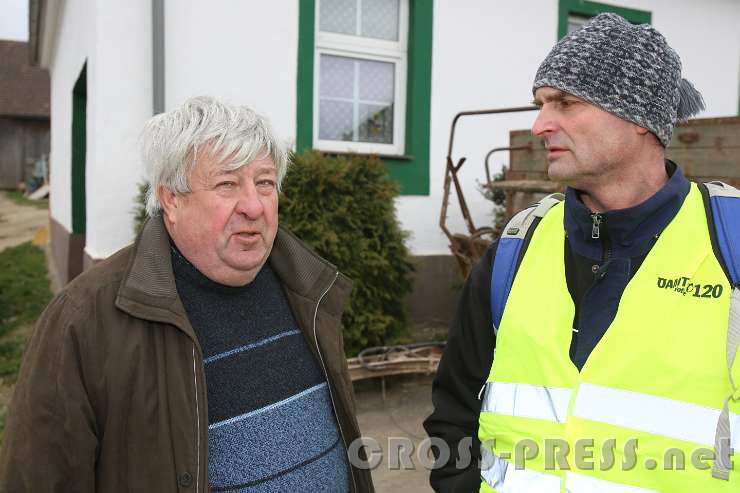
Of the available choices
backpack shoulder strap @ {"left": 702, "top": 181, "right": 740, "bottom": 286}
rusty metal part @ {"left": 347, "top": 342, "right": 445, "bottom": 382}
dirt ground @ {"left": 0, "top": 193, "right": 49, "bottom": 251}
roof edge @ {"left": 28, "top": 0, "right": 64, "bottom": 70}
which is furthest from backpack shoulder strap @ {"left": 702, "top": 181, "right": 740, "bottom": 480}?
dirt ground @ {"left": 0, "top": 193, "right": 49, "bottom": 251}

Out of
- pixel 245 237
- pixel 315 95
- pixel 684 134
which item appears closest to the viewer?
pixel 245 237

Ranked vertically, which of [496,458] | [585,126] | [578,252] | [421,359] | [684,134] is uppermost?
[684,134]

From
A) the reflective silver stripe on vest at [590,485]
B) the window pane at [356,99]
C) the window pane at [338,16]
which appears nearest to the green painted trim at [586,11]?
the window pane at [356,99]

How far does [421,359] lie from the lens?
446 centimetres

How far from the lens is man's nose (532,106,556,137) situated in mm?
1462

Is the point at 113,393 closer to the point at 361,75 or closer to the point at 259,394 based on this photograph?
the point at 259,394

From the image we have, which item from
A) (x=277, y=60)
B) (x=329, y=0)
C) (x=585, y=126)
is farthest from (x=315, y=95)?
(x=585, y=126)

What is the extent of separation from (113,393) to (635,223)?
1188 millimetres

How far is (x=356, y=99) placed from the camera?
235 inches

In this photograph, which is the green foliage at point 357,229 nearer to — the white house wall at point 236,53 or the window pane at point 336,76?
the white house wall at point 236,53

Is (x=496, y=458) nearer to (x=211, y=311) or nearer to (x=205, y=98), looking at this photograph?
(x=211, y=311)

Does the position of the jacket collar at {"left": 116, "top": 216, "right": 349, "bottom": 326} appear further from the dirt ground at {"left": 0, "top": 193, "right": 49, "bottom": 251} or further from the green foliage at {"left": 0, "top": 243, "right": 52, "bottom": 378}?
the dirt ground at {"left": 0, "top": 193, "right": 49, "bottom": 251}

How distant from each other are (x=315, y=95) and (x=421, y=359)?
8.36 feet

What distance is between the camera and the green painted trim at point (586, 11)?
21.5 feet
